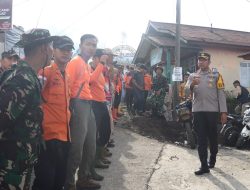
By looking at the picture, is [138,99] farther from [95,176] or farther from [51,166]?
[51,166]

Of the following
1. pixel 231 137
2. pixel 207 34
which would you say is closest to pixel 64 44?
pixel 231 137

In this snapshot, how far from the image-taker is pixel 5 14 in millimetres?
12422

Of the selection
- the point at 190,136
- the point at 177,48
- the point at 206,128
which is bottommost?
the point at 190,136

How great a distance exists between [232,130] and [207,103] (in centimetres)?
369

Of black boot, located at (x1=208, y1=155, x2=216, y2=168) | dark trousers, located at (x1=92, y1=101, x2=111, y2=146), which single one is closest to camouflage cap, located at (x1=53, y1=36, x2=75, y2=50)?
dark trousers, located at (x1=92, y1=101, x2=111, y2=146)

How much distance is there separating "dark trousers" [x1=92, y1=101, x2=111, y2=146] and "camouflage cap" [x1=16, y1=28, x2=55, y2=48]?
2.47 m

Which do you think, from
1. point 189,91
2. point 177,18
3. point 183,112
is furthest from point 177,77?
point 189,91

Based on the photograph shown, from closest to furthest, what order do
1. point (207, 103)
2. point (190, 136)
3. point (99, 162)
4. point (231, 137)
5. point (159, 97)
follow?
point (99, 162), point (207, 103), point (190, 136), point (231, 137), point (159, 97)

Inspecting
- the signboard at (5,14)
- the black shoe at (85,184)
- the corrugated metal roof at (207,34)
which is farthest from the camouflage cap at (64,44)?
the corrugated metal roof at (207,34)

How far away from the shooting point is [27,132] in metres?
2.98

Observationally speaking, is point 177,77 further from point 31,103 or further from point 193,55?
point 31,103

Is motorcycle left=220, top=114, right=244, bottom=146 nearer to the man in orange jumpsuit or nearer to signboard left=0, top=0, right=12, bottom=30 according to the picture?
signboard left=0, top=0, right=12, bottom=30

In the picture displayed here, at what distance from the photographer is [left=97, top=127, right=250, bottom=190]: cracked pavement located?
19.7ft

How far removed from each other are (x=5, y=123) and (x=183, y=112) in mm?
7168
